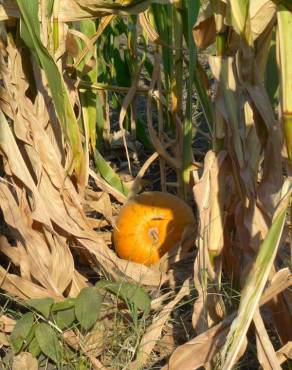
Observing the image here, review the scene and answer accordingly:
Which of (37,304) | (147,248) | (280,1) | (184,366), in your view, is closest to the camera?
(280,1)

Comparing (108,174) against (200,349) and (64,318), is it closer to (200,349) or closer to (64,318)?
(64,318)

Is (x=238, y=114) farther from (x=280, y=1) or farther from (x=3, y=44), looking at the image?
(x=3, y=44)

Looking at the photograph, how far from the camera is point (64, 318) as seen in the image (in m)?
2.05

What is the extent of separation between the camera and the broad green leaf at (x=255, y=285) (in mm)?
1509

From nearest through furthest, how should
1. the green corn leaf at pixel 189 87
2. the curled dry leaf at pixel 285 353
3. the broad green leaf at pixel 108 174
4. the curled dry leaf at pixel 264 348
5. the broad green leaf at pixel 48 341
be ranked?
the curled dry leaf at pixel 264 348 → the curled dry leaf at pixel 285 353 → the broad green leaf at pixel 48 341 → the green corn leaf at pixel 189 87 → the broad green leaf at pixel 108 174

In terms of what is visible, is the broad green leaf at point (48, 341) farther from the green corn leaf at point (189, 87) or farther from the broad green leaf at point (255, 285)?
the green corn leaf at point (189, 87)

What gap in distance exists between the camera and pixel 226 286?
2.14m

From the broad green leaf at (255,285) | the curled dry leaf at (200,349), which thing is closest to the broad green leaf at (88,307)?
the curled dry leaf at (200,349)

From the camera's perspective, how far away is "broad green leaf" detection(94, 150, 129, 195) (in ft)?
8.82

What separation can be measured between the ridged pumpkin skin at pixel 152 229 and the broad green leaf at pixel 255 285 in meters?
0.94

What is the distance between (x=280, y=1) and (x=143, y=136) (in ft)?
5.41

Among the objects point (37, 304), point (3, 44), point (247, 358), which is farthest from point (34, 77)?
point (247, 358)

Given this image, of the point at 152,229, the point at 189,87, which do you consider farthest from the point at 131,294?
the point at 189,87

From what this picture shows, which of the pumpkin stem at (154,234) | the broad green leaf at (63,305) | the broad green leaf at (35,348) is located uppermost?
the broad green leaf at (63,305)
